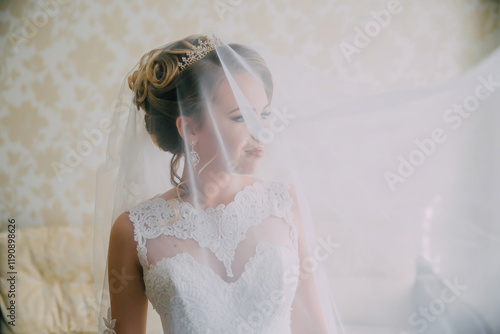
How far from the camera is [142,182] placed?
3.72ft

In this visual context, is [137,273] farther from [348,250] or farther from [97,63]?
[97,63]

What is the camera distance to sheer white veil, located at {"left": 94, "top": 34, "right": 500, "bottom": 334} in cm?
96

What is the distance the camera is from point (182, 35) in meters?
2.54
